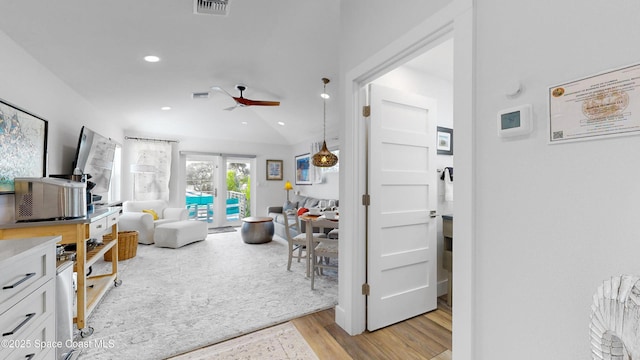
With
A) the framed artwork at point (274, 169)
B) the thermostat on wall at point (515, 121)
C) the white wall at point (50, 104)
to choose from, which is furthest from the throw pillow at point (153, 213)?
the thermostat on wall at point (515, 121)

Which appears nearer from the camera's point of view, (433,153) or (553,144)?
(553,144)

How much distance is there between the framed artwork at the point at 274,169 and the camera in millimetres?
7340

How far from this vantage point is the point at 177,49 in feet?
9.57

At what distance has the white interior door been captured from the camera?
201cm

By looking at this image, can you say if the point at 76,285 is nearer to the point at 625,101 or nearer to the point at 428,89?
the point at 625,101

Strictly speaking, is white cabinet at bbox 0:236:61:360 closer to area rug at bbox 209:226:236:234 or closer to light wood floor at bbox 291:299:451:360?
light wood floor at bbox 291:299:451:360

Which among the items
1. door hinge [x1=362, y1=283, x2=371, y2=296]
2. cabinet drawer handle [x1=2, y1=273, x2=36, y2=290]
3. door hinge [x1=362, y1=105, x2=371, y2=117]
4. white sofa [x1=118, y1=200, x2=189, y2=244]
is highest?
door hinge [x1=362, y1=105, x2=371, y2=117]

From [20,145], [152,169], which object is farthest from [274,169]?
[20,145]

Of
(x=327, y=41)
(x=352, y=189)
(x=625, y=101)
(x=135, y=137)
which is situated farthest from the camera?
(x=135, y=137)

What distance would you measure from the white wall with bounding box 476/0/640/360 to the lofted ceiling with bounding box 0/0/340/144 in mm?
1891

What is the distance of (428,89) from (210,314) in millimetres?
3048

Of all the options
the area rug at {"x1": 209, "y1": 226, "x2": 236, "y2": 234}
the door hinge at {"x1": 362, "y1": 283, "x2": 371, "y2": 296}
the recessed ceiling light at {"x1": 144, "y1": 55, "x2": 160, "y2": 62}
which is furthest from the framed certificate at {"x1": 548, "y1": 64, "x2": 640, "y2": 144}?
the area rug at {"x1": 209, "y1": 226, "x2": 236, "y2": 234}

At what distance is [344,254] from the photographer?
6.75 feet

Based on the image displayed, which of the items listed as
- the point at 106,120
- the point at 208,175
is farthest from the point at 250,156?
the point at 106,120
